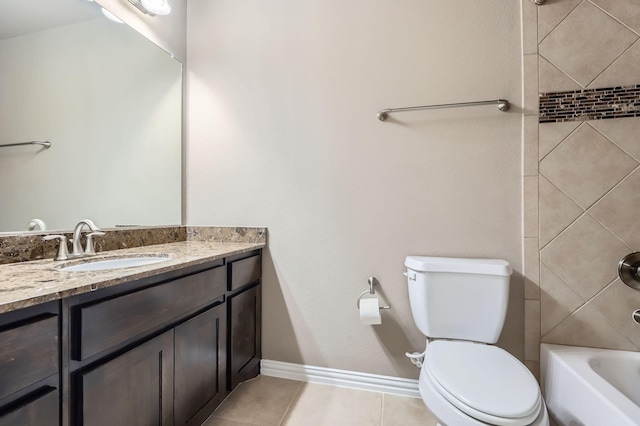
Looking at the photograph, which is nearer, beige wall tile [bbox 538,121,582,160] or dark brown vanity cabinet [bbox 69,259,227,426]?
dark brown vanity cabinet [bbox 69,259,227,426]

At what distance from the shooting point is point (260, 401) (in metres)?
1.46

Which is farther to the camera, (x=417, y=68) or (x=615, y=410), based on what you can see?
(x=417, y=68)

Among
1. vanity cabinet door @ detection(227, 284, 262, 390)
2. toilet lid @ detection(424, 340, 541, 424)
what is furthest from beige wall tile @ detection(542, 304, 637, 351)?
vanity cabinet door @ detection(227, 284, 262, 390)

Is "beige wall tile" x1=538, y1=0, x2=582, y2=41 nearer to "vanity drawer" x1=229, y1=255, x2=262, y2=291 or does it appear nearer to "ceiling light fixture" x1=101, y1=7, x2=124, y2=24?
"vanity drawer" x1=229, y1=255, x2=262, y2=291

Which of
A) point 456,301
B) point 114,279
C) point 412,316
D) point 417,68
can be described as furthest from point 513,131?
point 114,279

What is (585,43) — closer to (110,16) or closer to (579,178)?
(579,178)

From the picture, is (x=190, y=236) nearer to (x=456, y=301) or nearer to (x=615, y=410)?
(x=456, y=301)

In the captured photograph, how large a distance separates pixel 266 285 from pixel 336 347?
0.54m

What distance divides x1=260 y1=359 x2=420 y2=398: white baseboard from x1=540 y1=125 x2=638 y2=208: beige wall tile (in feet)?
3.98

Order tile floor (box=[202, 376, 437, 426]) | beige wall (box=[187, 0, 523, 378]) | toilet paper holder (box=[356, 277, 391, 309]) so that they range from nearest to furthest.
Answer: tile floor (box=[202, 376, 437, 426]) < beige wall (box=[187, 0, 523, 378]) < toilet paper holder (box=[356, 277, 391, 309])

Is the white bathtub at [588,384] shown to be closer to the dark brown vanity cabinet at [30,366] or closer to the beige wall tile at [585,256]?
the beige wall tile at [585,256]

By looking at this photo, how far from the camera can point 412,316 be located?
1.49 m

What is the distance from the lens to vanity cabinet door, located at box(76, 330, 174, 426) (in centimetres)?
77

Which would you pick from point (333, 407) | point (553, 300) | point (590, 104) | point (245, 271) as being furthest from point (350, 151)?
point (333, 407)
